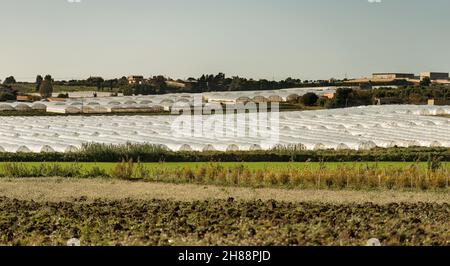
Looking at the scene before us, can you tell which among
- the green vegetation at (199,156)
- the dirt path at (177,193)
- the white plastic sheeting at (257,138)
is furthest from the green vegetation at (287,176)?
the white plastic sheeting at (257,138)

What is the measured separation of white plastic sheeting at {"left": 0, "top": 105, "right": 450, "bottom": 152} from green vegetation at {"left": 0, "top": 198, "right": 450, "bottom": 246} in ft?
34.9

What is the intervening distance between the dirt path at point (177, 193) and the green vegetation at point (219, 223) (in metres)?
1.00

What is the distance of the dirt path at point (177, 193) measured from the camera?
→ 1443 centimetres

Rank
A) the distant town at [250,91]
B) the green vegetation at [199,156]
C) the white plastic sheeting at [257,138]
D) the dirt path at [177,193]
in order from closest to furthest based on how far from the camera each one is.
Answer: the dirt path at [177,193], the green vegetation at [199,156], the white plastic sheeting at [257,138], the distant town at [250,91]

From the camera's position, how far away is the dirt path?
14430 millimetres

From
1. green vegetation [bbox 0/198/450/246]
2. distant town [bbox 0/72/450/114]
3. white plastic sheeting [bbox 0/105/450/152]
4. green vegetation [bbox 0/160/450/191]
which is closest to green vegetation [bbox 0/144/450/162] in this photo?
white plastic sheeting [bbox 0/105/450/152]

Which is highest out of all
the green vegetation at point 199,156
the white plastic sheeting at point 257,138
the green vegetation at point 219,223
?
the green vegetation at point 219,223

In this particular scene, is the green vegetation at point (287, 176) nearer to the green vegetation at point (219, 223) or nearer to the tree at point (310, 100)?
the green vegetation at point (219, 223)

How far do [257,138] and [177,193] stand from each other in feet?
38.2

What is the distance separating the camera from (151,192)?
50.2 feet

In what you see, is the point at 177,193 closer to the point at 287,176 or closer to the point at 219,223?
the point at 287,176

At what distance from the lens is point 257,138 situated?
86.9ft

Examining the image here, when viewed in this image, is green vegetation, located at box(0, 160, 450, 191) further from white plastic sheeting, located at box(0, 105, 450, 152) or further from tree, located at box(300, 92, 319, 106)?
tree, located at box(300, 92, 319, 106)

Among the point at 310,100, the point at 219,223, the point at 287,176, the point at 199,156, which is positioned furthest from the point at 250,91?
the point at 219,223
